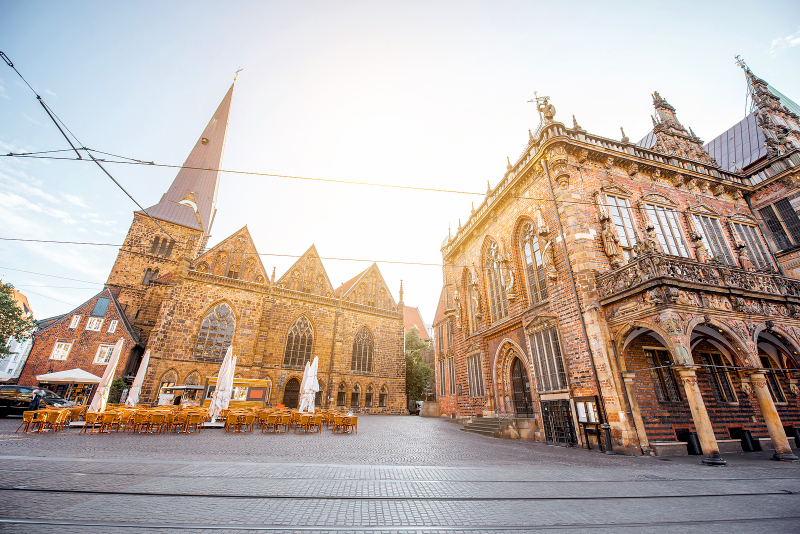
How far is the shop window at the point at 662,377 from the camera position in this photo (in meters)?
9.65

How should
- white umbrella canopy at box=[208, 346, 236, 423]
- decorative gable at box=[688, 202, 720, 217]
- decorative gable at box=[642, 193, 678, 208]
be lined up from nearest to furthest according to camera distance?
decorative gable at box=[642, 193, 678, 208] → decorative gable at box=[688, 202, 720, 217] → white umbrella canopy at box=[208, 346, 236, 423]

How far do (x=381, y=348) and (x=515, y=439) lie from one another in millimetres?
19192

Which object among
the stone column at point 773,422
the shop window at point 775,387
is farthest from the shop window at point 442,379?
the stone column at point 773,422

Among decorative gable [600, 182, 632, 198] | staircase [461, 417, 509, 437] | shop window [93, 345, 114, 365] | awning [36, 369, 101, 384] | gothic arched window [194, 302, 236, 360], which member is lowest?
staircase [461, 417, 509, 437]

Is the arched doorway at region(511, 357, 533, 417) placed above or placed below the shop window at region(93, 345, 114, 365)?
below

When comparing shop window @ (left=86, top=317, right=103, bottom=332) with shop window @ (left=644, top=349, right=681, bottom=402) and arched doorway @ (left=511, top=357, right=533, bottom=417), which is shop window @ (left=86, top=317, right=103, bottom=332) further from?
shop window @ (left=644, top=349, right=681, bottom=402)

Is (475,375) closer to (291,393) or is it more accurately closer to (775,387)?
(775,387)

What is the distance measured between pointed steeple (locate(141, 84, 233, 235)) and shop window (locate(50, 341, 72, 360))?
546 inches

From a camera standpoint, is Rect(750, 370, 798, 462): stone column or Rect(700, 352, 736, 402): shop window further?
Rect(700, 352, 736, 402): shop window

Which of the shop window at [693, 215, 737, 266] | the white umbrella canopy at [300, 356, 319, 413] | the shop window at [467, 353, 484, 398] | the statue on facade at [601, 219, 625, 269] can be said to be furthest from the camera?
the white umbrella canopy at [300, 356, 319, 413]

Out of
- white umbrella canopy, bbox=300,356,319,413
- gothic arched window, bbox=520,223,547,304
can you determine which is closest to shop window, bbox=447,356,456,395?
white umbrella canopy, bbox=300,356,319,413

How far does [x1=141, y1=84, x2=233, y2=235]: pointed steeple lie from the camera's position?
33.1 m

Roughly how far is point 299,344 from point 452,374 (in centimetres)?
1337

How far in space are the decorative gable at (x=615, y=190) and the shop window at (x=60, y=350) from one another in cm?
3313
